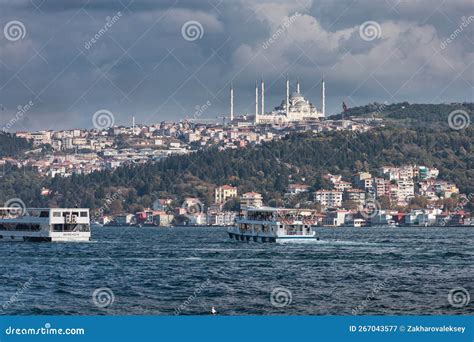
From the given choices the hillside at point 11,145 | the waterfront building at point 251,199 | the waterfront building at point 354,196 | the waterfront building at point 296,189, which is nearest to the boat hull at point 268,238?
the waterfront building at point 251,199

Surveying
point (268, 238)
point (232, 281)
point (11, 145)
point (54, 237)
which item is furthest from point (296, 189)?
point (232, 281)

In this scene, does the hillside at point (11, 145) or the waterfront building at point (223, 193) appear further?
the hillside at point (11, 145)

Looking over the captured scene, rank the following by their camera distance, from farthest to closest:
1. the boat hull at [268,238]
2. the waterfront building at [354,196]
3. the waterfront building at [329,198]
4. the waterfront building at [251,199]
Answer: the waterfront building at [354,196]
the waterfront building at [329,198]
the waterfront building at [251,199]
the boat hull at [268,238]

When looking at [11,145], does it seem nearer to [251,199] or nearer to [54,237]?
[251,199]

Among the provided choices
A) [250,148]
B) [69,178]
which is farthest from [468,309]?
[250,148]

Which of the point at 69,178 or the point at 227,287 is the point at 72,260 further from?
the point at 69,178

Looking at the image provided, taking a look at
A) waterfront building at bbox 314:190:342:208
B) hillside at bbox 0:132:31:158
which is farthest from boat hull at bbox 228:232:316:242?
hillside at bbox 0:132:31:158

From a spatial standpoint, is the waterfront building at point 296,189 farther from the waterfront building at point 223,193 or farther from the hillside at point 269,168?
the waterfront building at point 223,193
